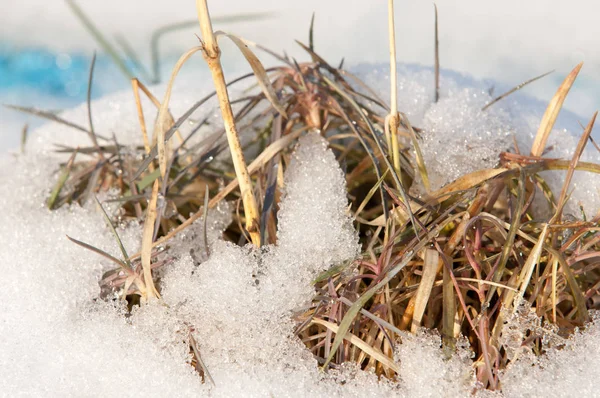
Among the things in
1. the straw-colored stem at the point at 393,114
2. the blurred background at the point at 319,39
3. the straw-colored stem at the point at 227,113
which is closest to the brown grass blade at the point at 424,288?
the straw-colored stem at the point at 393,114

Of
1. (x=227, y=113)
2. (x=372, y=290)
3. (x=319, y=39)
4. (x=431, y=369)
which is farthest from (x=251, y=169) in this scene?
(x=319, y=39)

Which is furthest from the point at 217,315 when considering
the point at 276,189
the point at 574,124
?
the point at 574,124

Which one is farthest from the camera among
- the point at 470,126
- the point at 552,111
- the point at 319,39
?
the point at 319,39

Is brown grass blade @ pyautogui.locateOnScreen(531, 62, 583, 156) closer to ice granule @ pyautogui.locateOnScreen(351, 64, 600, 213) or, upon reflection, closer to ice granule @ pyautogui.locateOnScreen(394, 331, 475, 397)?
ice granule @ pyautogui.locateOnScreen(351, 64, 600, 213)

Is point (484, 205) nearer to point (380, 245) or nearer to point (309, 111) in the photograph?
point (380, 245)

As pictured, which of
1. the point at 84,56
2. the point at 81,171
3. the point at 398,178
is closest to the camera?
the point at 398,178

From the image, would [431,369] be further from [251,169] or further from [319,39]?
[319,39]

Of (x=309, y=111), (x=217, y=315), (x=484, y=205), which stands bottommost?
(x=217, y=315)
